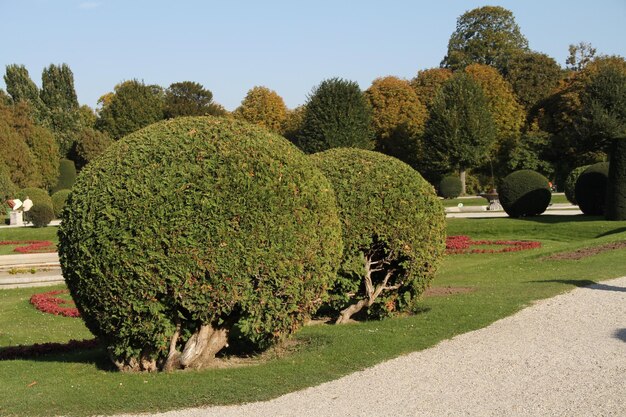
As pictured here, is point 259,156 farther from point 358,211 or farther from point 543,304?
point 543,304

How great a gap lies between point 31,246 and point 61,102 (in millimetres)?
56382

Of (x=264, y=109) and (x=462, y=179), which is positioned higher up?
(x=264, y=109)

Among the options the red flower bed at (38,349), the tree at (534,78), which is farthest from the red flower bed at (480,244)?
the tree at (534,78)

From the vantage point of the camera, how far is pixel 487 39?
8706cm

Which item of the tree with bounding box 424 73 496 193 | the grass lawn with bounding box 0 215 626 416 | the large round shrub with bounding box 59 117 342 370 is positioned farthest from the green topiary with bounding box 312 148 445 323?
the tree with bounding box 424 73 496 193

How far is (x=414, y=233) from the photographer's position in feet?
36.6

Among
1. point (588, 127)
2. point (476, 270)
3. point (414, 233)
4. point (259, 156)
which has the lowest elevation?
point (476, 270)

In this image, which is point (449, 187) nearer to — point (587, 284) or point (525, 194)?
point (525, 194)

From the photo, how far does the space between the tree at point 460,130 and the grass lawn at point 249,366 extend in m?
46.1

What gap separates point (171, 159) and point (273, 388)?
273 centimetres

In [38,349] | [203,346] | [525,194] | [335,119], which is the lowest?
[38,349]

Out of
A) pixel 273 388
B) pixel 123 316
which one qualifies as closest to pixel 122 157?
pixel 123 316

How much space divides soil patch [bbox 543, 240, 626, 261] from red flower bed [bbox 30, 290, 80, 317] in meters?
12.3

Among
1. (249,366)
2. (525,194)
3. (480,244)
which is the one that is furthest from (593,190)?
(249,366)
